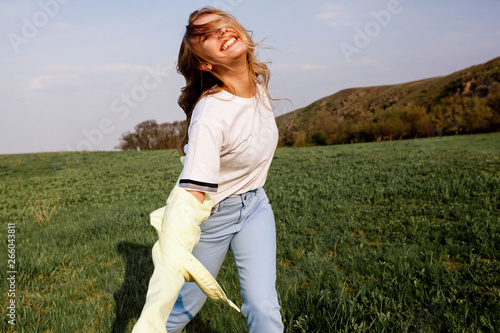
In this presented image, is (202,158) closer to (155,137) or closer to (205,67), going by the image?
(205,67)

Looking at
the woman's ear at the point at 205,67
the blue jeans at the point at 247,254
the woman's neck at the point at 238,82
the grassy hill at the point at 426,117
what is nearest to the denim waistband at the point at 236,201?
the blue jeans at the point at 247,254

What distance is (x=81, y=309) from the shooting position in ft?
9.43

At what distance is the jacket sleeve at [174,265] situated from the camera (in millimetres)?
1068

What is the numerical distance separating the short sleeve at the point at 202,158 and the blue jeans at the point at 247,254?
1.71ft

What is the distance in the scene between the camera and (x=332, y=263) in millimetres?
3590

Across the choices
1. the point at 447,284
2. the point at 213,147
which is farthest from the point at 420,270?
the point at 213,147

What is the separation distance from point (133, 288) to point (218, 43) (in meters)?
2.44

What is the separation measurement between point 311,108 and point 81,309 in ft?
189

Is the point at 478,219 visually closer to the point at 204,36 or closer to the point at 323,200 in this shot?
the point at 323,200

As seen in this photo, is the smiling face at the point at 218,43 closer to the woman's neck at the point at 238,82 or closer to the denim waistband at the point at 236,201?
the woman's neck at the point at 238,82

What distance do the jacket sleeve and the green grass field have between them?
1584 millimetres

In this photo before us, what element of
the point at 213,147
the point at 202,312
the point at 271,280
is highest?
the point at 213,147

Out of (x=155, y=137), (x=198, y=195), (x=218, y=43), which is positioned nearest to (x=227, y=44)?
(x=218, y=43)

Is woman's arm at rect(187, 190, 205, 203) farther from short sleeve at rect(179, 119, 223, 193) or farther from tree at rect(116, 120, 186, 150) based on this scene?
tree at rect(116, 120, 186, 150)
